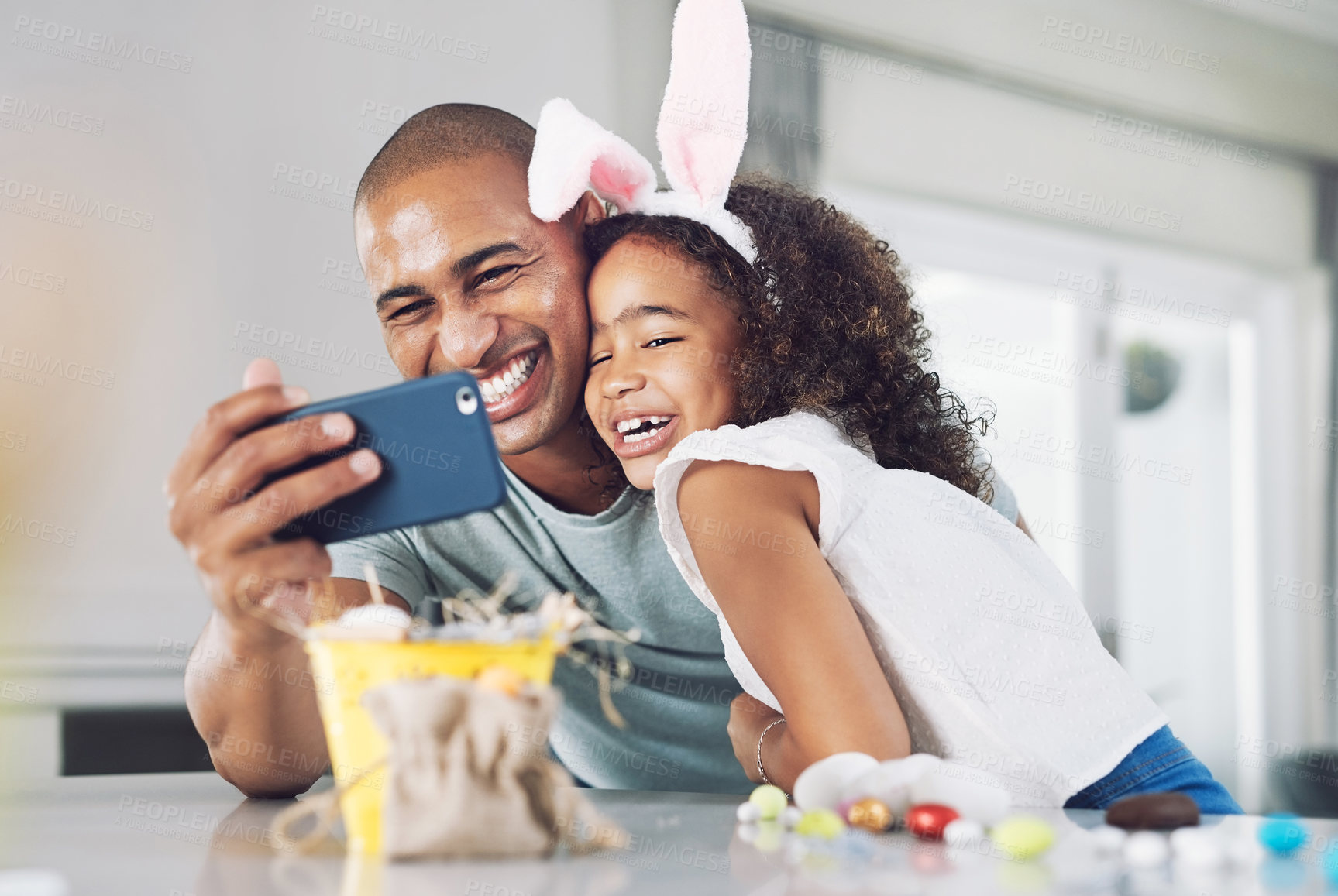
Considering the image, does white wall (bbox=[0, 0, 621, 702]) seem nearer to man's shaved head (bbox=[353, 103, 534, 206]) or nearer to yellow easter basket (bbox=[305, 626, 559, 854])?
man's shaved head (bbox=[353, 103, 534, 206])

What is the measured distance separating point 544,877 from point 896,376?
0.76 metres

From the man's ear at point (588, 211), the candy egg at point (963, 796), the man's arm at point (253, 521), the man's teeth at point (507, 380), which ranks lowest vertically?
the candy egg at point (963, 796)

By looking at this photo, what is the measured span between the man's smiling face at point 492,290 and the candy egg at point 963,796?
675mm

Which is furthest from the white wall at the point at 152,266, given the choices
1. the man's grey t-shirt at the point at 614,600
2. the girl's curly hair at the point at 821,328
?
the girl's curly hair at the point at 821,328

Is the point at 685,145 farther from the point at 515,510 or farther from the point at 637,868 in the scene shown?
the point at 637,868

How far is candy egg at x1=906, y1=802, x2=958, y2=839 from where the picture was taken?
24.3 inches

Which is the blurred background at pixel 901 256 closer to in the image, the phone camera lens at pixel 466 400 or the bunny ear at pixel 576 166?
the bunny ear at pixel 576 166

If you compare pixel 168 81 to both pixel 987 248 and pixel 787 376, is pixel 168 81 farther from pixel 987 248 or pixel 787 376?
pixel 987 248

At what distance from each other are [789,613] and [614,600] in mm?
593

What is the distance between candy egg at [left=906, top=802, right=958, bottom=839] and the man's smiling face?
70 centimetres

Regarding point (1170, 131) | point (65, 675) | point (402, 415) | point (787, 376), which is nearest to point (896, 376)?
point (787, 376)

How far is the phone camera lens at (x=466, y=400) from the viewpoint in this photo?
0.62 meters

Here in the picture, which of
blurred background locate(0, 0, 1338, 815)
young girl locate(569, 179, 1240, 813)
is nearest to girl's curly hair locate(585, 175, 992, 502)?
young girl locate(569, 179, 1240, 813)

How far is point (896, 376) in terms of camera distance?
3.74 feet
